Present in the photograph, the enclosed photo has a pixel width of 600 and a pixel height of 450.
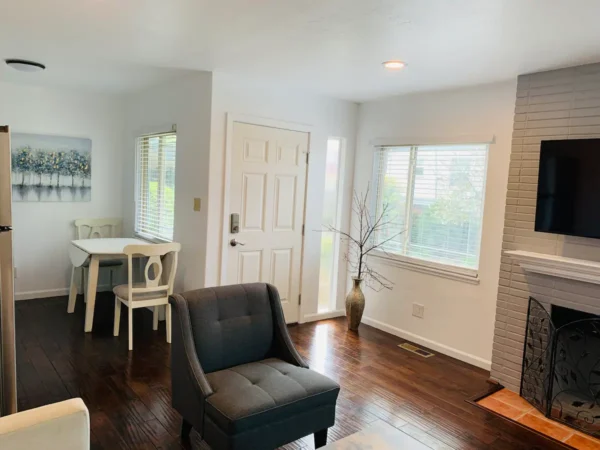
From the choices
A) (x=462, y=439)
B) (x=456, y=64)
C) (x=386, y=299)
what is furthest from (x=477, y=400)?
(x=456, y=64)

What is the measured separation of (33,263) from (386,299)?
12.7ft

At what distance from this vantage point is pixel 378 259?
4.55 m

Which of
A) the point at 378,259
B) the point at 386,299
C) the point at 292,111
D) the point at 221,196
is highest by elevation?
the point at 292,111

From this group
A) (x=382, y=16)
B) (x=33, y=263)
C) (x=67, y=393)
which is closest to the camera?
(x=382, y=16)

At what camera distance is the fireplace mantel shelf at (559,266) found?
2746 millimetres

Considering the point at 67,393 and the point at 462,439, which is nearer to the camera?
the point at 462,439

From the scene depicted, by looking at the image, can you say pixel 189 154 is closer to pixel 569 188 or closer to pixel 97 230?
pixel 97 230

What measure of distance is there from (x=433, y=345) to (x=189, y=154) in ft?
9.13

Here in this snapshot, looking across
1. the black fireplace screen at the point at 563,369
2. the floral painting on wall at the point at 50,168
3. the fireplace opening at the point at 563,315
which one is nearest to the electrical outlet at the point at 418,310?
the black fireplace screen at the point at 563,369

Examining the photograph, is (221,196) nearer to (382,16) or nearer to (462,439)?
(382,16)

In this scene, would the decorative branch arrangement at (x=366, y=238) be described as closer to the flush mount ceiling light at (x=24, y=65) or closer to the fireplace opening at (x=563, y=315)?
the fireplace opening at (x=563, y=315)

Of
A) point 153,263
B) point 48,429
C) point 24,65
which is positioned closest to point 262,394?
point 48,429

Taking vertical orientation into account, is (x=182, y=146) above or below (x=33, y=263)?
above

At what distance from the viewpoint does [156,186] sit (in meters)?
4.75
